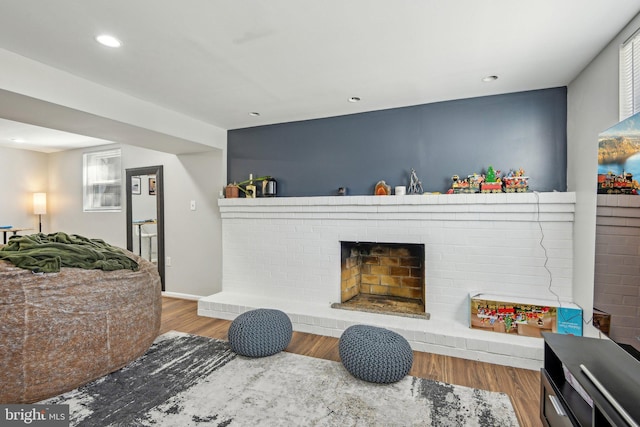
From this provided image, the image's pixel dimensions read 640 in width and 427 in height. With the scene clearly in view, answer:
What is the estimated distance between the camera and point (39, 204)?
18.3ft


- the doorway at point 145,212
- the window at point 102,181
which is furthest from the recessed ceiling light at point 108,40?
the window at point 102,181

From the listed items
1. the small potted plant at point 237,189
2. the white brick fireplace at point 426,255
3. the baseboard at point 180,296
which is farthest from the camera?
the baseboard at point 180,296

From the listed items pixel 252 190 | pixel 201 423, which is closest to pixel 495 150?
pixel 252 190

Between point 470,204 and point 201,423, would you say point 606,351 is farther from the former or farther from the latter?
point 201,423

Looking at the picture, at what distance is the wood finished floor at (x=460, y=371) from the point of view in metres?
1.97

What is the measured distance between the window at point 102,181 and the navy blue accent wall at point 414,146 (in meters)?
2.23

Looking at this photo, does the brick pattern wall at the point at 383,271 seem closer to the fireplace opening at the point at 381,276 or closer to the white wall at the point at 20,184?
the fireplace opening at the point at 381,276

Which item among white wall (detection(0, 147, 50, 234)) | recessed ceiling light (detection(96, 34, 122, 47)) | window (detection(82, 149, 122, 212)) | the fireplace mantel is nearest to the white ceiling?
recessed ceiling light (detection(96, 34, 122, 47))

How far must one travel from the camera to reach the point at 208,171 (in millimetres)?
Result: 4145

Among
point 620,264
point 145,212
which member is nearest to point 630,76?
point 620,264

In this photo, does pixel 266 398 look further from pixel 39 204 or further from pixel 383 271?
pixel 39 204

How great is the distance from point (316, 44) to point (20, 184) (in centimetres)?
622

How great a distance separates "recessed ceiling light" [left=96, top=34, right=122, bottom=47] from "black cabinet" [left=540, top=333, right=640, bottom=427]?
289 centimetres

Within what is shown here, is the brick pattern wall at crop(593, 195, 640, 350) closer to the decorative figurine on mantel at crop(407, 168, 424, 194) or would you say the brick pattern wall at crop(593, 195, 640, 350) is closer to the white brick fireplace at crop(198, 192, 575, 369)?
the white brick fireplace at crop(198, 192, 575, 369)
